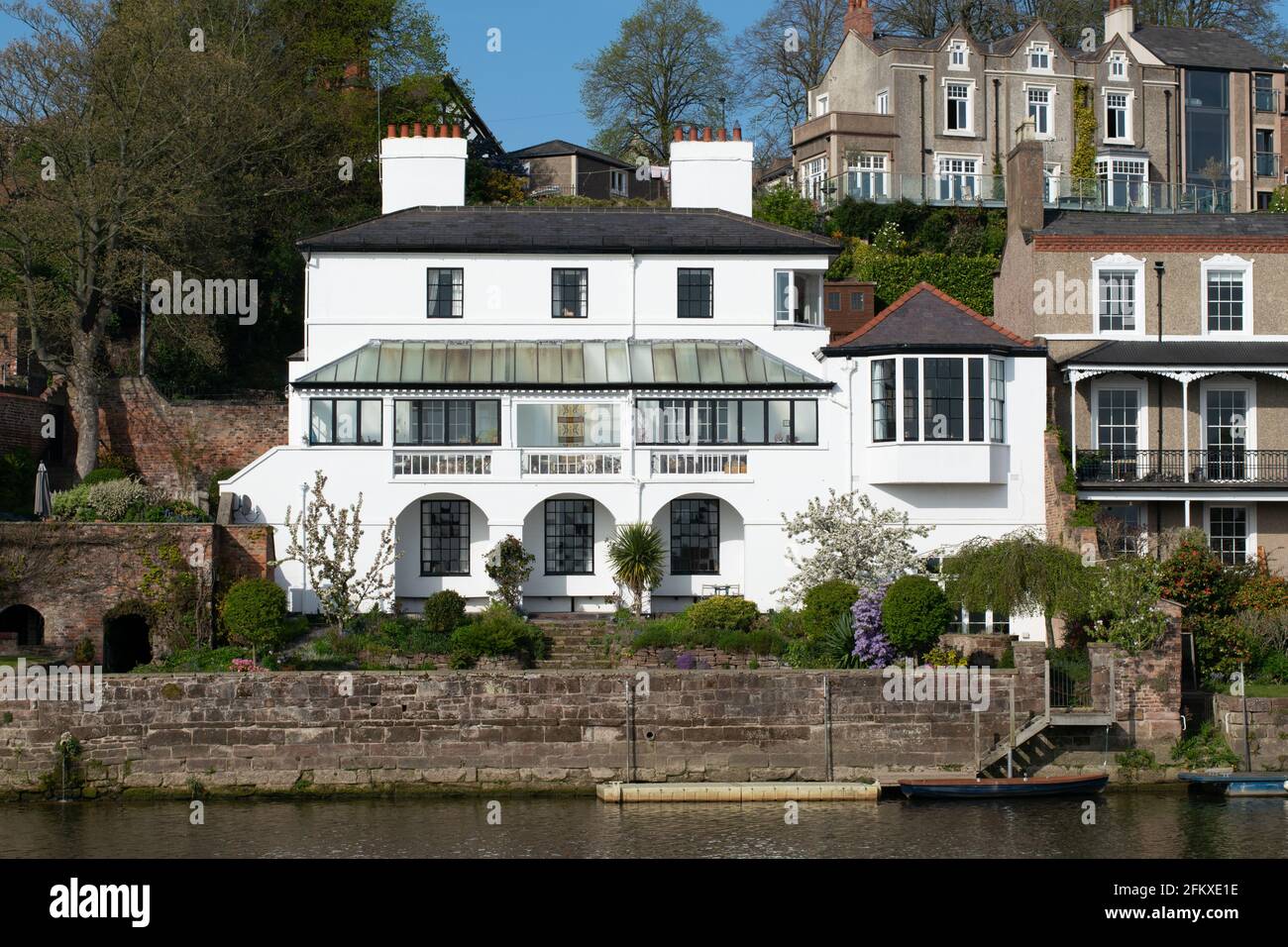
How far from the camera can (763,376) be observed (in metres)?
40.0

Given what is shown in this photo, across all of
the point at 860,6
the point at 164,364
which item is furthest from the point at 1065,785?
the point at 860,6

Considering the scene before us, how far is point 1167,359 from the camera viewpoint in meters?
41.1

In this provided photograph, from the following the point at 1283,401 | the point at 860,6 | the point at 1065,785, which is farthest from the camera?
the point at 860,6

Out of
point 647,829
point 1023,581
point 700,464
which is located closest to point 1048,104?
point 700,464

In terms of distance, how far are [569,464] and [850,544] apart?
7.25 meters

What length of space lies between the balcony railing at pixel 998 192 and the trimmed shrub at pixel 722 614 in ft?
89.7

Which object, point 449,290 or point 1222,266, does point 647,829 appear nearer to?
point 449,290

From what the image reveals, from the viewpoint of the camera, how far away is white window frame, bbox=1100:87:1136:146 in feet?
217

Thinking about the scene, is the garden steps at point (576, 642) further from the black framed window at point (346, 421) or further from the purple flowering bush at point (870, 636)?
the black framed window at point (346, 421)

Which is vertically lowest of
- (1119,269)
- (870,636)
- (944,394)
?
(870,636)
